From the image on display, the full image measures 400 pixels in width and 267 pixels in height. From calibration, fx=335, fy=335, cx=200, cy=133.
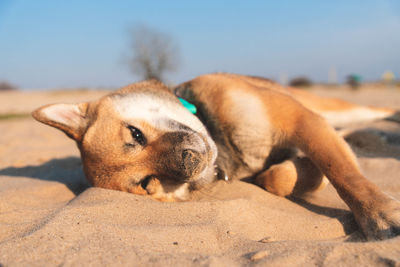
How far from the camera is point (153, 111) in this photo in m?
2.84

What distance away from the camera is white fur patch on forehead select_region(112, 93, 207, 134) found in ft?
9.09

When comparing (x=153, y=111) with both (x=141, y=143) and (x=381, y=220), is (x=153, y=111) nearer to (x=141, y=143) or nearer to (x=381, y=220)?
(x=141, y=143)

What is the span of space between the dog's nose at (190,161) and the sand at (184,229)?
9.7 inches

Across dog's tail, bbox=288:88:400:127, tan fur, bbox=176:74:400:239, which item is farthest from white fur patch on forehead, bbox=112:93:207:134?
dog's tail, bbox=288:88:400:127

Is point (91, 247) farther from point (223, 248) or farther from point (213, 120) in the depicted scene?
point (213, 120)

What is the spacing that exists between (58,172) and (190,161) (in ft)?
8.08

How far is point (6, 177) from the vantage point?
375 centimetres

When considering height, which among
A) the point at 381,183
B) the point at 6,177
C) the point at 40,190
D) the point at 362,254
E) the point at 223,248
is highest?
the point at 362,254

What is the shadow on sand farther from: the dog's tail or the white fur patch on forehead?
the dog's tail

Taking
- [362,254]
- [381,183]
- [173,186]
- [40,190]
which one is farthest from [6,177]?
[381,183]

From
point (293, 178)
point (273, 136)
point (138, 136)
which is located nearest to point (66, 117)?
point (138, 136)

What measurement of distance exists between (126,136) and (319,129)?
1549 mm

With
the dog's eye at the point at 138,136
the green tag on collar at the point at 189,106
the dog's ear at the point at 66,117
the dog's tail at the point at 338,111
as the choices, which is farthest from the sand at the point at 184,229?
the dog's tail at the point at 338,111

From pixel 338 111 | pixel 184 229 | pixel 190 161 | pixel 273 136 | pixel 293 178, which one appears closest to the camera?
pixel 184 229
